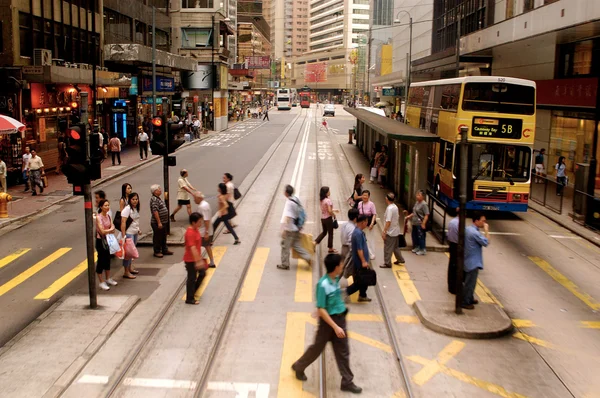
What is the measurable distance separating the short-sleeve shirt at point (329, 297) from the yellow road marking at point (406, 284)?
4.36 m

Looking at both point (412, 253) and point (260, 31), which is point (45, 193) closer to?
point (412, 253)

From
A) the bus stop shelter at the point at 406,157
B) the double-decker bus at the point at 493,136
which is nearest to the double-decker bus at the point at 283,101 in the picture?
the bus stop shelter at the point at 406,157

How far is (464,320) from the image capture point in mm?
10781

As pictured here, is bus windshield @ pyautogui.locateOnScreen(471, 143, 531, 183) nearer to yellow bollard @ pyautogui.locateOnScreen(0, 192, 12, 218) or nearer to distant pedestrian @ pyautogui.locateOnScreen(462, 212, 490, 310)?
distant pedestrian @ pyautogui.locateOnScreen(462, 212, 490, 310)

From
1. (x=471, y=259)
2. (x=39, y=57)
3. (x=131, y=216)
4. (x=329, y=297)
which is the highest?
(x=39, y=57)

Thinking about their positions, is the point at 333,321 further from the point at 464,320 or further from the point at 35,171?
the point at 35,171

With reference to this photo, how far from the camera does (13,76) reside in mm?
26969

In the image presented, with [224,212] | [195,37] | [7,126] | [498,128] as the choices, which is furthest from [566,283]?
[195,37]

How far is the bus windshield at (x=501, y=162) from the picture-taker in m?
19.8

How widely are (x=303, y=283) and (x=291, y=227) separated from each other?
129 centimetres

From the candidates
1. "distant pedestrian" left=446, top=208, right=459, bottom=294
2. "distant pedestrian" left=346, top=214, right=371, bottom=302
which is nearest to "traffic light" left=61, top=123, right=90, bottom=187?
"distant pedestrian" left=346, top=214, right=371, bottom=302

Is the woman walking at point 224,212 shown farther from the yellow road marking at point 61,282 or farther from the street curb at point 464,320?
the street curb at point 464,320

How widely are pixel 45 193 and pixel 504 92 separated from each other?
16.9 m

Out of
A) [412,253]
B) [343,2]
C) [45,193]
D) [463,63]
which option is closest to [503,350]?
[412,253]
